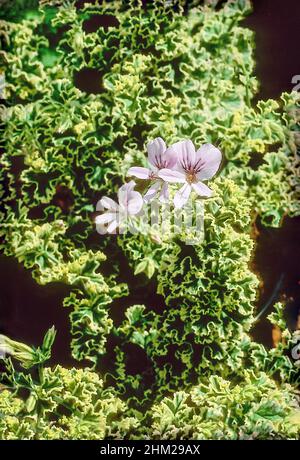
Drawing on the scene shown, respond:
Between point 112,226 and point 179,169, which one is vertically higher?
point 179,169

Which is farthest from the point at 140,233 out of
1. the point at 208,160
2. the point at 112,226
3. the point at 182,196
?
the point at 208,160

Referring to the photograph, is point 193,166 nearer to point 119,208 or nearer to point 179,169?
point 179,169

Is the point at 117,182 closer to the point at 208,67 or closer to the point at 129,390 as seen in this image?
the point at 208,67

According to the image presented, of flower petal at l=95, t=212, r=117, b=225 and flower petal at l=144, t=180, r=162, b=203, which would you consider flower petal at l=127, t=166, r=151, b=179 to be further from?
flower petal at l=95, t=212, r=117, b=225

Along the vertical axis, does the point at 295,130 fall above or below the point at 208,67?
below
